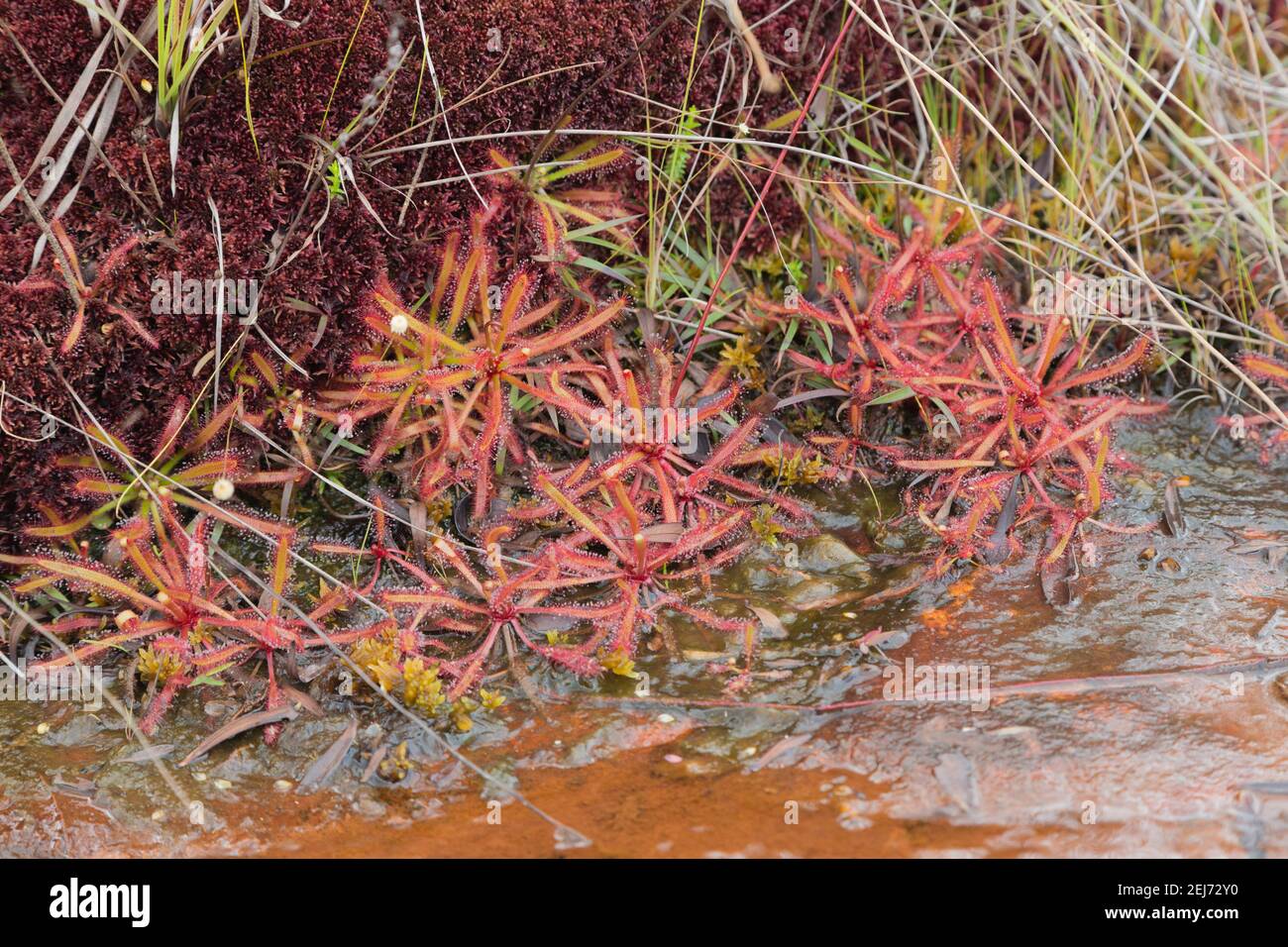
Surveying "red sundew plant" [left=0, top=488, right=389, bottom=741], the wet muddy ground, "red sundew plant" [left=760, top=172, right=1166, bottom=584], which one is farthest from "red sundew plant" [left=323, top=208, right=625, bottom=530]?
Result: "red sundew plant" [left=760, top=172, right=1166, bottom=584]

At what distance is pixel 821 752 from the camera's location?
7.89ft

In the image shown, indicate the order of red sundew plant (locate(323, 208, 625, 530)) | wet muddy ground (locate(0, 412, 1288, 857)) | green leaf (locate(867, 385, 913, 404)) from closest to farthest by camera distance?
wet muddy ground (locate(0, 412, 1288, 857))
red sundew plant (locate(323, 208, 625, 530))
green leaf (locate(867, 385, 913, 404))

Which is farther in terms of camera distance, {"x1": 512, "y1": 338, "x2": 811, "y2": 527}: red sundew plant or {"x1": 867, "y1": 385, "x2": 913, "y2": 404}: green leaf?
{"x1": 867, "y1": 385, "x2": 913, "y2": 404}: green leaf

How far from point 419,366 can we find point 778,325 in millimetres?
1126

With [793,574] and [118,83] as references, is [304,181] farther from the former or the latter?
[793,574]

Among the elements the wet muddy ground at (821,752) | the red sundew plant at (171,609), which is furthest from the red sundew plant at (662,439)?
the red sundew plant at (171,609)

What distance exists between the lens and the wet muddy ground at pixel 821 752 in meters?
2.21

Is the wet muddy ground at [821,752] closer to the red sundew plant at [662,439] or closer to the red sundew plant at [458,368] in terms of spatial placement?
the red sundew plant at [662,439]

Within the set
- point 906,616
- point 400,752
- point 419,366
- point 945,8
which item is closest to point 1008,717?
point 906,616

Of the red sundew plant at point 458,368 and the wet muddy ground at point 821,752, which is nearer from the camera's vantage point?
the wet muddy ground at point 821,752

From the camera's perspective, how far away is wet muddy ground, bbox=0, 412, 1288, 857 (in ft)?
7.24

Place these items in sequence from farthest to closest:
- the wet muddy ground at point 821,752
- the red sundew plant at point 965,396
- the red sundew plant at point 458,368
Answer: the red sundew plant at point 965,396 → the red sundew plant at point 458,368 → the wet muddy ground at point 821,752

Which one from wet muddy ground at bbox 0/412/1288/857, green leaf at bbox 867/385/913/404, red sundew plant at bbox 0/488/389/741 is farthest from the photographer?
green leaf at bbox 867/385/913/404

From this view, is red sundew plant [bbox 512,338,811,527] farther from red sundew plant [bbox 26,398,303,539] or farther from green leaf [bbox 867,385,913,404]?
red sundew plant [bbox 26,398,303,539]
